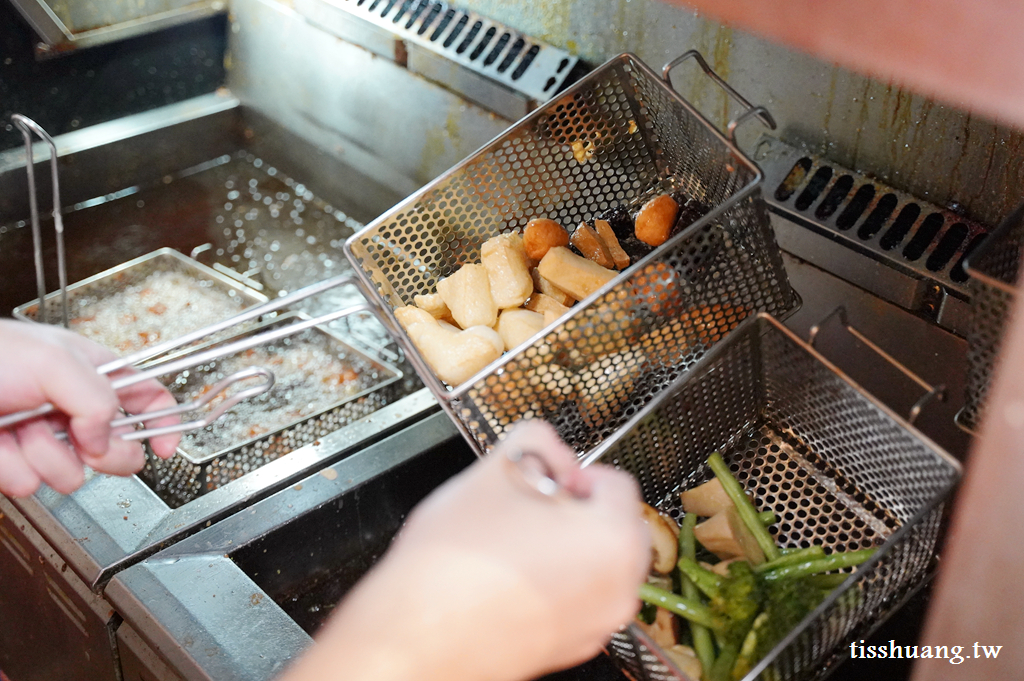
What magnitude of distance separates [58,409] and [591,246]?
71 cm

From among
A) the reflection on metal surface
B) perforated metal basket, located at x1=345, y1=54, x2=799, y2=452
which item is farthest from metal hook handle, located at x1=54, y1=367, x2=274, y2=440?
the reflection on metal surface

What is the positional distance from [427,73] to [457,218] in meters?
0.75

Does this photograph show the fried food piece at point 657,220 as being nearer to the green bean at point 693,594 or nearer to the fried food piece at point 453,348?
the fried food piece at point 453,348

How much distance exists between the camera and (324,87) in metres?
2.21

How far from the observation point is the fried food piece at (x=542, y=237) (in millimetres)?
1205

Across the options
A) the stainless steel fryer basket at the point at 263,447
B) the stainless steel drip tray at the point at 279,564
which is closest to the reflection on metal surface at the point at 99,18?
the stainless steel fryer basket at the point at 263,447

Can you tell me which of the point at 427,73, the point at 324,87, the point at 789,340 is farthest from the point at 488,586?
the point at 324,87

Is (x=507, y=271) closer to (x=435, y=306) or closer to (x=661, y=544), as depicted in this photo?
(x=435, y=306)

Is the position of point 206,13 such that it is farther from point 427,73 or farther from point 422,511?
point 422,511

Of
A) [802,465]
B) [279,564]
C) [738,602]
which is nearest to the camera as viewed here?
[738,602]

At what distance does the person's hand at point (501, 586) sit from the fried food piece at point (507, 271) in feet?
1.85

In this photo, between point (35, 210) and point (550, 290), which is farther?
point (35, 210)

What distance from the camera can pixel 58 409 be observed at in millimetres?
939

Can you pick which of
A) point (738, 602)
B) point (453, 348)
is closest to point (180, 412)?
point (453, 348)
